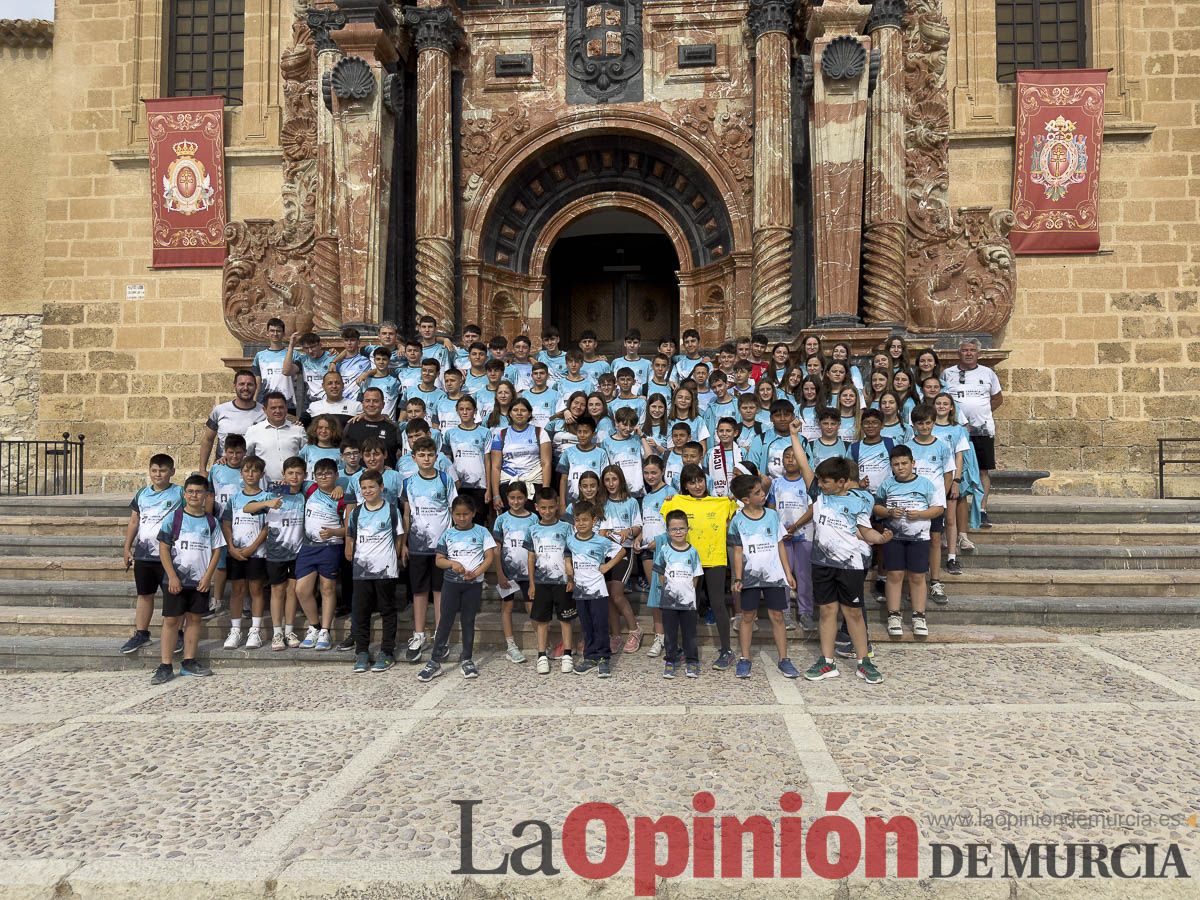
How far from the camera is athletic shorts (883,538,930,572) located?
6.05 metres

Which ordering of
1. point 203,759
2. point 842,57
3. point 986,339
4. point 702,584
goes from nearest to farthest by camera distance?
point 203,759 → point 702,584 → point 842,57 → point 986,339

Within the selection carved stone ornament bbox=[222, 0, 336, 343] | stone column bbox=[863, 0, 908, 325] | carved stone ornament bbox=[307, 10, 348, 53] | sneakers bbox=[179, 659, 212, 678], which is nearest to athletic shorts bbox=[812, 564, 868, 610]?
sneakers bbox=[179, 659, 212, 678]

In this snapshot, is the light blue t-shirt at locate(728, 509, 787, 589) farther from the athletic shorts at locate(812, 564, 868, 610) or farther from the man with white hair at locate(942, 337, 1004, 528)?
the man with white hair at locate(942, 337, 1004, 528)

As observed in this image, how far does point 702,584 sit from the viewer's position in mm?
6125

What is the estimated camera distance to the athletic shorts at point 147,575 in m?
6.18

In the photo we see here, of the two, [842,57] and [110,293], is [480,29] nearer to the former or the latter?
[842,57]

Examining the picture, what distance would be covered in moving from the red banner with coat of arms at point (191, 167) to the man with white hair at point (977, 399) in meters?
12.0

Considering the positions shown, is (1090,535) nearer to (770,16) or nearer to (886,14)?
(886,14)

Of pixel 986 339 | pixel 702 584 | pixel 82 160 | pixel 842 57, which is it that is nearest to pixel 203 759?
pixel 702 584

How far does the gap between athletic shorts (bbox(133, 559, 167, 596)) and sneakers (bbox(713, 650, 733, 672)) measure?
4236 millimetres

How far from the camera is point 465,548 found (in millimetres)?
5898

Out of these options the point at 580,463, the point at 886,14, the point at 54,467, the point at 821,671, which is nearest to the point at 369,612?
the point at 580,463

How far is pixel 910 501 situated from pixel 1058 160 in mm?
9482

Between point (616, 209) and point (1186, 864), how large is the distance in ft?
36.4
